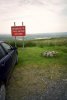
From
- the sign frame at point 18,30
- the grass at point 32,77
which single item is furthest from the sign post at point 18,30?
the grass at point 32,77

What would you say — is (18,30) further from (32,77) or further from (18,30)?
(32,77)

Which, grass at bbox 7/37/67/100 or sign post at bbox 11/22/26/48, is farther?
sign post at bbox 11/22/26/48

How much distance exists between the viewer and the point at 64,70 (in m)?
8.83

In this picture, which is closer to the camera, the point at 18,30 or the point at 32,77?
the point at 32,77

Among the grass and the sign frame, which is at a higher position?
the sign frame

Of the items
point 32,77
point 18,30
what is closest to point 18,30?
point 18,30

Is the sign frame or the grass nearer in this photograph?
the grass

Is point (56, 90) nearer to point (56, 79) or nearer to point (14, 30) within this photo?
point (56, 79)

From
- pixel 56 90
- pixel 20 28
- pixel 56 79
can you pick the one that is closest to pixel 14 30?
pixel 20 28

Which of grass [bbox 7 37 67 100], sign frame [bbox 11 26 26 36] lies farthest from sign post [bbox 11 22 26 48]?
grass [bbox 7 37 67 100]

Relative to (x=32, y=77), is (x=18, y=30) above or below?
above

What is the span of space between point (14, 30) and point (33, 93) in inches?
395

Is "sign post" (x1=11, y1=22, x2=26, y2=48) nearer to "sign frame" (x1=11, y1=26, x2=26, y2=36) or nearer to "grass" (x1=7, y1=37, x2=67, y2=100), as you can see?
"sign frame" (x1=11, y1=26, x2=26, y2=36)

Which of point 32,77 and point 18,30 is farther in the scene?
point 18,30
